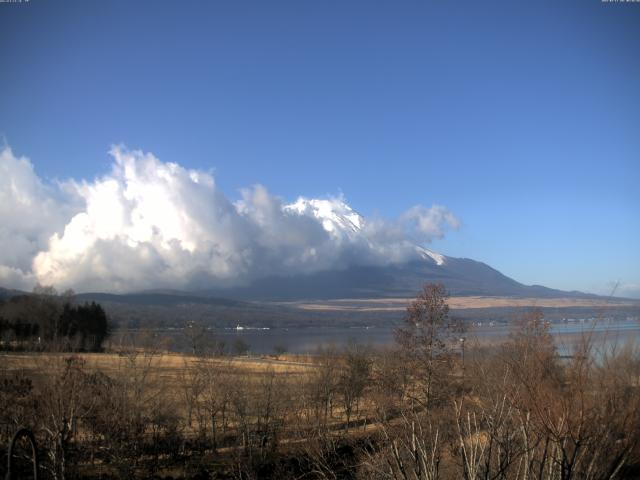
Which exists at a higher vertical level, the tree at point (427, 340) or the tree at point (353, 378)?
the tree at point (427, 340)

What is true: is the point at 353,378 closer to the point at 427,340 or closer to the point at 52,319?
the point at 427,340

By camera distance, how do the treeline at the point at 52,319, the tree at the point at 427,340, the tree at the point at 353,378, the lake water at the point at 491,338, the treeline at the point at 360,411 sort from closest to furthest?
1. the treeline at the point at 360,411
2. the lake water at the point at 491,338
3. the tree at the point at 427,340
4. the tree at the point at 353,378
5. the treeline at the point at 52,319

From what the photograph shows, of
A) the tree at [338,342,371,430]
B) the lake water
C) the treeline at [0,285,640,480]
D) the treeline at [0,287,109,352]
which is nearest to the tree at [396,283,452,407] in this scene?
the treeline at [0,285,640,480]

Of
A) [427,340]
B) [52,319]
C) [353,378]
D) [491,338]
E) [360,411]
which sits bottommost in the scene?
[360,411]

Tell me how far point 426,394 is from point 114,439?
14523mm

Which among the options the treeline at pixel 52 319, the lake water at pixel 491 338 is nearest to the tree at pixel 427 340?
the lake water at pixel 491 338

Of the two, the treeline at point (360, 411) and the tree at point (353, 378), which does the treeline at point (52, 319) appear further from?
the tree at point (353, 378)

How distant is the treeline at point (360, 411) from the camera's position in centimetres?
765

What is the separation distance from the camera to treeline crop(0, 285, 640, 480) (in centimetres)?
765

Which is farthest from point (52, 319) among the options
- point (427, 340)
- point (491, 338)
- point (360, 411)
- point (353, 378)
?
point (491, 338)

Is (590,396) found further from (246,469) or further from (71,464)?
(71,464)

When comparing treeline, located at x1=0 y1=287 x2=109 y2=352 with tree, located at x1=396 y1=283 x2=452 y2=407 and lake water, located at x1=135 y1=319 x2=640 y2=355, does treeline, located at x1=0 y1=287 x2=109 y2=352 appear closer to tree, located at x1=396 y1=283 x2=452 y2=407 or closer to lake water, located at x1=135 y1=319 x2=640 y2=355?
lake water, located at x1=135 y1=319 x2=640 y2=355

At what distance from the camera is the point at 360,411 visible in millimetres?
37094

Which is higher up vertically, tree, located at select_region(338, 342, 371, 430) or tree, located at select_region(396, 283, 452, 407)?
tree, located at select_region(396, 283, 452, 407)
